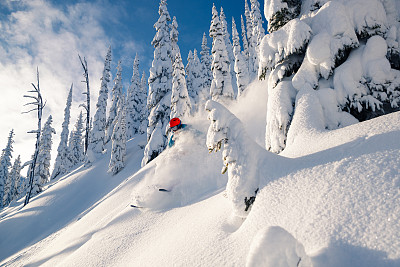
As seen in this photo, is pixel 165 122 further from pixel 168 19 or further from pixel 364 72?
pixel 364 72

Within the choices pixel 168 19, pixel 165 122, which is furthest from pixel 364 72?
pixel 168 19

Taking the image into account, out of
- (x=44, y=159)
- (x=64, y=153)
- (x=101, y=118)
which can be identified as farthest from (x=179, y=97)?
(x=64, y=153)

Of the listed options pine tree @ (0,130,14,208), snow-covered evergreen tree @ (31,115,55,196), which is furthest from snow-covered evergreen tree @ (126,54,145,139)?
pine tree @ (0,130,14,208)

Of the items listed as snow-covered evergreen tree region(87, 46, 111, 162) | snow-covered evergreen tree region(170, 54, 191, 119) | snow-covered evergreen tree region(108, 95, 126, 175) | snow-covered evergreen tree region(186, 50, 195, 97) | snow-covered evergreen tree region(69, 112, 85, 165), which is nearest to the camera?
snow-covered evergreen tree region(170, 54, 191, 119)

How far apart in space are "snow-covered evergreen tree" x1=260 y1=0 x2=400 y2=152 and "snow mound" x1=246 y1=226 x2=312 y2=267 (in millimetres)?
3631

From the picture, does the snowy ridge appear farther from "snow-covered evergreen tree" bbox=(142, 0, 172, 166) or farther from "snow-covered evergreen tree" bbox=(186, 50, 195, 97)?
"snow-covered evergreen tree" bbox=(186, 50, 195, 97)

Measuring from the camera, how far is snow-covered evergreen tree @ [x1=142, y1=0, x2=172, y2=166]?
19.6 meters

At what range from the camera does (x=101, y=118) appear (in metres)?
A: 28.6

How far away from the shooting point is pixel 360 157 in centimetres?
245

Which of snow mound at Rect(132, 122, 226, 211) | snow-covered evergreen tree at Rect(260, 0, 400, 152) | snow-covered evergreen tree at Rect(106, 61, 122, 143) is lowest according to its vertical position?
snow mound at Rect(132, 122, 226, 211)

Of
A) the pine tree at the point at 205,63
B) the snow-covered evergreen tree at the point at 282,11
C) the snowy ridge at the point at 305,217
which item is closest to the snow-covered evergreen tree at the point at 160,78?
the snow-covered evergreen tree at the point at 282,11

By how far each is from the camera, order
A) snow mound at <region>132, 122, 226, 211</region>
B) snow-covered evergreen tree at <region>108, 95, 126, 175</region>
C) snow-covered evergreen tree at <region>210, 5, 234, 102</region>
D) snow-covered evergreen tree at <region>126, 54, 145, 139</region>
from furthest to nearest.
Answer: snow-covered evergreen tree at <region>126, 54, 145, 139</region> < snow-covered evergreen tree at <region>210, 5, 234, 102</region> < snow-covered evergreen tree at <region>108, 95, 126, 175</region> < snow mound at <region>132, 122, 226, 211</region>

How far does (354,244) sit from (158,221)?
4077mm

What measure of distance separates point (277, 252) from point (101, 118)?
3090 centimetres
